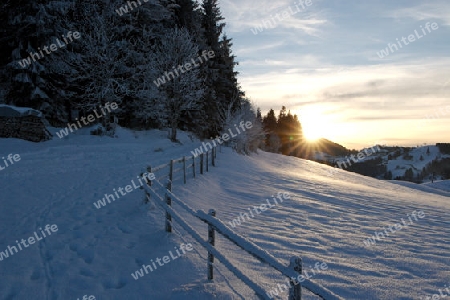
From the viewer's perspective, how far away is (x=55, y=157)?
51.4 ft

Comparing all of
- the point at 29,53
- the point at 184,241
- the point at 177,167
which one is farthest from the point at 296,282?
the point at 29,53

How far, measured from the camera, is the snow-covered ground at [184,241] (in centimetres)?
480

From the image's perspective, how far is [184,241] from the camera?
6.38 metres

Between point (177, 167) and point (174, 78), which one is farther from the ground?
point (174, 78)

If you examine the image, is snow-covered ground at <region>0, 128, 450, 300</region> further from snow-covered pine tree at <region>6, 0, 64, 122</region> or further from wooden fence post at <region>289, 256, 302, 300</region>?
snow-covered pine tree at <region>6, 0, 64, 122</region>

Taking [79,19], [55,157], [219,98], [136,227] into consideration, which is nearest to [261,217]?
[136,227]

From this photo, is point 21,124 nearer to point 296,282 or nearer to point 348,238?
point 348,238

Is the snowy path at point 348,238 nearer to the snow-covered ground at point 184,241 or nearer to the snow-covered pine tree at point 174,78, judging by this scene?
the snow-covered ground at point 184,241

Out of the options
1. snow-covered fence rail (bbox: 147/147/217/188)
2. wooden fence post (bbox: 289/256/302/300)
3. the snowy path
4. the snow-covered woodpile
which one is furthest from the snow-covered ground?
the snow-covered woodpile

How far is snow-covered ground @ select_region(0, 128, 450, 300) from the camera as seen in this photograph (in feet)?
15.7

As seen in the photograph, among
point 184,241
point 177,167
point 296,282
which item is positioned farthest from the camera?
point 177,167

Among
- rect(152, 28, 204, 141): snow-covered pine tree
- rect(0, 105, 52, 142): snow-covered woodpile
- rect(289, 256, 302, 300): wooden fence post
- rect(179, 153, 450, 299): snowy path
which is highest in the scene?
rect(152, 28, 204, 141): snow-covered pine tree

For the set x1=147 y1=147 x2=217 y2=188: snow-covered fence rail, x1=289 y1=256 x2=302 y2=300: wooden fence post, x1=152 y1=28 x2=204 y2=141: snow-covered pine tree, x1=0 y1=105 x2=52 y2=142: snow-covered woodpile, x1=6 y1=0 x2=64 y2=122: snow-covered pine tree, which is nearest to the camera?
x1=289 y1=256 x2=302 y2=300: wooden fence post

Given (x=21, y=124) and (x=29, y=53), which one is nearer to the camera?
(x=21, y=124)
